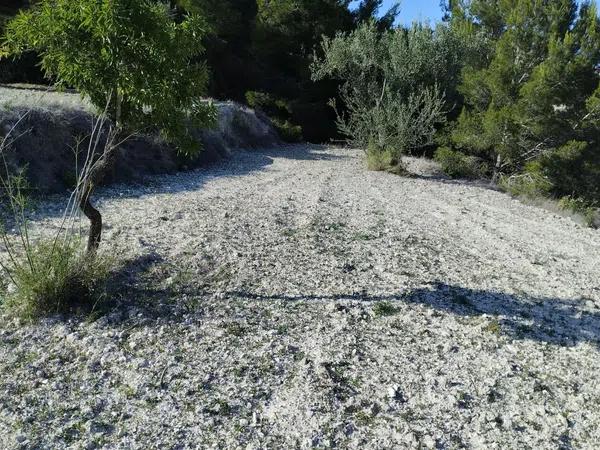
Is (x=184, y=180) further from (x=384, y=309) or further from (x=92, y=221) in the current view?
(x=384, y=309)

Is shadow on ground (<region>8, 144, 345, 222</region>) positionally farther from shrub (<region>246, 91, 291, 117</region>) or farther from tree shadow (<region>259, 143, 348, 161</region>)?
shrub (<region>246, 91, 291, 117</region>)

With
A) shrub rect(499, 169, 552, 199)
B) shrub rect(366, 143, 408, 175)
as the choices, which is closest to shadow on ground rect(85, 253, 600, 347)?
shrub rect(499, 169, 552, 199)

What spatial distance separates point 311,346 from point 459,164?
555 inches

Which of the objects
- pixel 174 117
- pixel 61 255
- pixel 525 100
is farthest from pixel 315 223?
pixel 525 100

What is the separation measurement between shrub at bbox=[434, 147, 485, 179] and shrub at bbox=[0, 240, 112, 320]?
14217 mm

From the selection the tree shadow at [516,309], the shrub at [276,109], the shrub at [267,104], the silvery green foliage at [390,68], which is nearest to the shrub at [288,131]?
the shrub at [276,109]

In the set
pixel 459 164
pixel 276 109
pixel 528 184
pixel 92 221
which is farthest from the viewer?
pixel 276 109

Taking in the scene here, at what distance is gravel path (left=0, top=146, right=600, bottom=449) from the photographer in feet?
12.8

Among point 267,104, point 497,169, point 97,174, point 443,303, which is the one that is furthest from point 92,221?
point 267,104

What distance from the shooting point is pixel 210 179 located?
13.4 meters

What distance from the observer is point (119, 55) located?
4.94 meters

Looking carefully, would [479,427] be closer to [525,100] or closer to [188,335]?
[188,335]

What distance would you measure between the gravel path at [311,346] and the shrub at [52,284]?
22 centimetres

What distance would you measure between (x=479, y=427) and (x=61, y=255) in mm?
4068
